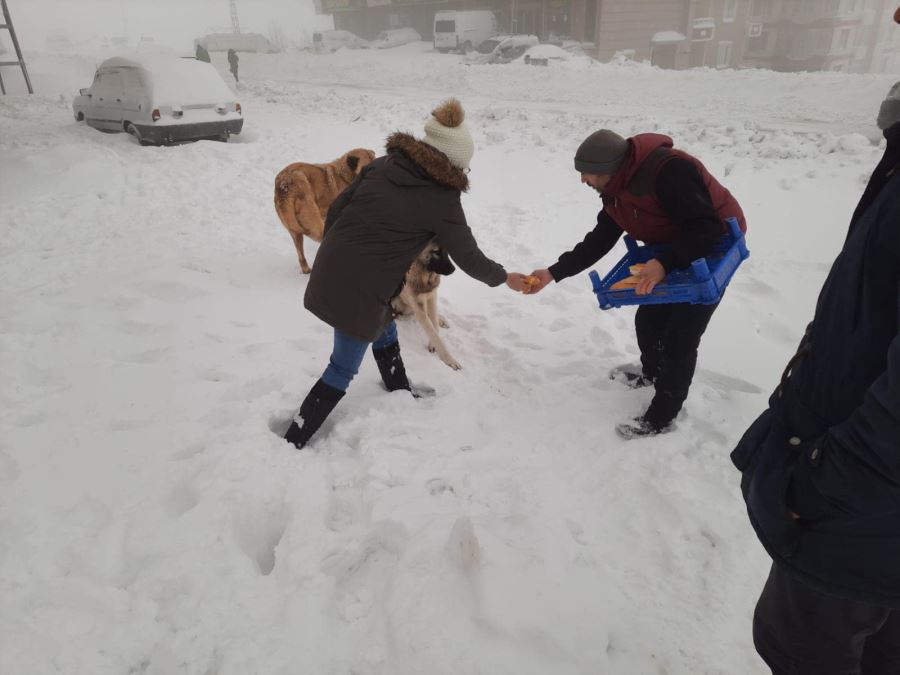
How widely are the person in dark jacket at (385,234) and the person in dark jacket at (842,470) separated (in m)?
1.76

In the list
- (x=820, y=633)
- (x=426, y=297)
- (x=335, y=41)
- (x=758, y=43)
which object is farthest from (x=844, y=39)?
(x=820, y=633)

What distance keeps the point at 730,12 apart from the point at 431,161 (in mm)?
32167

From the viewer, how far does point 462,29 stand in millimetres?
28328

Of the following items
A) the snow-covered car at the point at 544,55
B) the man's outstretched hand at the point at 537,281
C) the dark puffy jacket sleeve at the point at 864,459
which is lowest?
the man's outstretched hand at the point at 537,281

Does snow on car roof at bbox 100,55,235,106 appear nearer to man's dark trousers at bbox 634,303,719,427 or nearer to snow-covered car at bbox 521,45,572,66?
man's dark trousers at bbox 634,303,719,427

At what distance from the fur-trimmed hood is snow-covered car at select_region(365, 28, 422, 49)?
114ft

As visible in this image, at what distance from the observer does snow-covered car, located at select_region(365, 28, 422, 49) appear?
3303 cm

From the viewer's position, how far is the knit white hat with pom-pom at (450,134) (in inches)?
101

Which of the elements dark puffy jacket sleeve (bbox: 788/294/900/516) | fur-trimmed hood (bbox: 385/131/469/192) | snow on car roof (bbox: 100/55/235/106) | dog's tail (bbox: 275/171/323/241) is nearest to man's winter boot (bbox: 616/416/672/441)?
fur-trimmed hood (bbox: 385/131/469/192)

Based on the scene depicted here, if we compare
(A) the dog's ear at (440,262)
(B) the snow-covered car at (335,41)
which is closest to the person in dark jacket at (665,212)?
(A) the dog's ear at (440,262)

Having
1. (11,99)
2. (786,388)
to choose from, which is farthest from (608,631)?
(11,99)

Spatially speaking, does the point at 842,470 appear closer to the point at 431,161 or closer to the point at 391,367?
the point at 431,161

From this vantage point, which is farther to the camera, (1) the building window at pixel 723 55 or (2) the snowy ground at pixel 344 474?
(1) the building window at pixel 723 55

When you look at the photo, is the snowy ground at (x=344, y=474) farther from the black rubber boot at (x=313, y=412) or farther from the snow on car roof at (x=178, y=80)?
the snow on car roof at (x=178, y=80)
